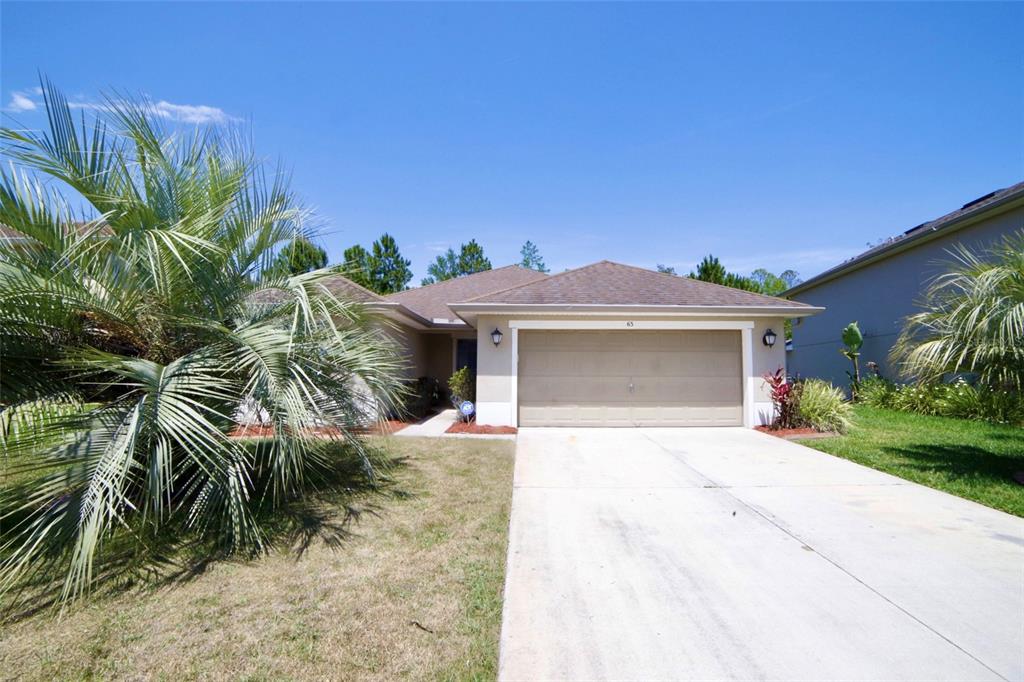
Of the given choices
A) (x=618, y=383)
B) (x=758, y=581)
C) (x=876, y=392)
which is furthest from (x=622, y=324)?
(x=876, y=392)

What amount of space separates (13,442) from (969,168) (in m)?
19.7

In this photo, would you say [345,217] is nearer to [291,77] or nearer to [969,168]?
[291,77]

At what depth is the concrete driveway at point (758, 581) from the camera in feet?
8.54

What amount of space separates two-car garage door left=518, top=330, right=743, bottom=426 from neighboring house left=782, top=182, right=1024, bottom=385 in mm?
5333

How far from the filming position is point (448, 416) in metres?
12.5

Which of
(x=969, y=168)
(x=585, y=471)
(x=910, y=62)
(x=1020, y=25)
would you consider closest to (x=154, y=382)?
(x=585, y=471)

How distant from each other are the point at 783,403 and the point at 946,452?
2767 mm

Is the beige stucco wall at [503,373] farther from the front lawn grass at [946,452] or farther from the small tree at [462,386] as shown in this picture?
the front lawn grass at [946,452]

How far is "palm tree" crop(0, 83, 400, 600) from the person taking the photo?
3.51m

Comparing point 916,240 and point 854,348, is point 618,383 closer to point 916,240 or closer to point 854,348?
point 854,348

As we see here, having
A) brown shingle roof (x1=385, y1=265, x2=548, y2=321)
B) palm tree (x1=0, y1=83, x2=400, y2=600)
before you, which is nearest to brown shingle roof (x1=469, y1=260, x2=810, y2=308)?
brown shingle roof (x1=385, y1=265, x2=548, y2=321)

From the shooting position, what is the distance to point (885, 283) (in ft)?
49.0

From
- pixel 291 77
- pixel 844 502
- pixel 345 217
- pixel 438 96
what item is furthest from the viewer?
pixel 438 96

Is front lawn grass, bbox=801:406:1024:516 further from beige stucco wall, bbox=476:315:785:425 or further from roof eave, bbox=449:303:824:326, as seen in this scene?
roof eave, bbox=449:303:824:326
